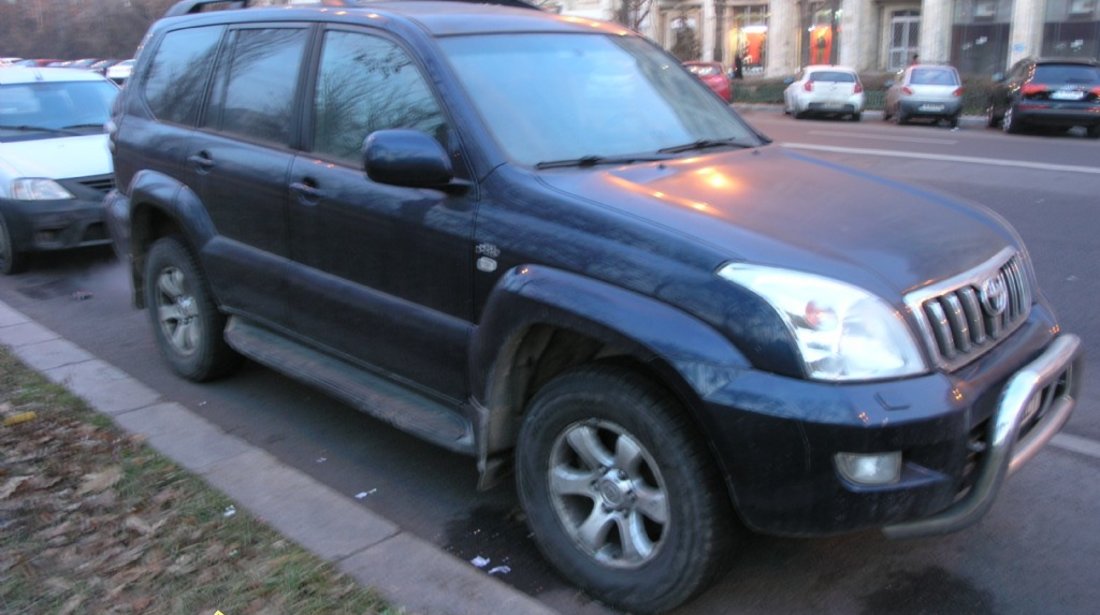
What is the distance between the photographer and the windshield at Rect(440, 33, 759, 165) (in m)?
3.77

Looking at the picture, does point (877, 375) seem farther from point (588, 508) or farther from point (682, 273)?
point (588, 508)

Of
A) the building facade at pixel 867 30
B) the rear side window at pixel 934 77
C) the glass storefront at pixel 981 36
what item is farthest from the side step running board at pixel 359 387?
the glass storefront at pixel 981 36

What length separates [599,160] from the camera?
12.3 ft

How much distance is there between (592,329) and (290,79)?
87.9 inches

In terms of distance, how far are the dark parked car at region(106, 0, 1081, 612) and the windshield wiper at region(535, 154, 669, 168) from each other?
0.01m

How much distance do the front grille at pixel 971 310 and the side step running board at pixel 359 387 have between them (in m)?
1.62

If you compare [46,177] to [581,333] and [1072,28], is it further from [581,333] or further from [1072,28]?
[1072,28]

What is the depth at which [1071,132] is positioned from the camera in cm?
2145

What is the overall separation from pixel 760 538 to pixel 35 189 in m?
6.86

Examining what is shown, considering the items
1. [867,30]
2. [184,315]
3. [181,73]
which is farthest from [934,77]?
[184,315]

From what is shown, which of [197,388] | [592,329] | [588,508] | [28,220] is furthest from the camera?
[28,220]

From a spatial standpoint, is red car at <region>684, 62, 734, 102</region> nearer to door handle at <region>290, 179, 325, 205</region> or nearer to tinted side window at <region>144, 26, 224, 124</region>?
tinted side window at <region>144, 26, 224, 124</region>

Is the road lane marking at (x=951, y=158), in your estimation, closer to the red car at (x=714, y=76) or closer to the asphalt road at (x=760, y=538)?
the asphalt road at (x=760, y=538)

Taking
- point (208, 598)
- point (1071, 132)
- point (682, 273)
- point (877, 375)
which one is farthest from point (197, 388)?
point (1071, 132)
